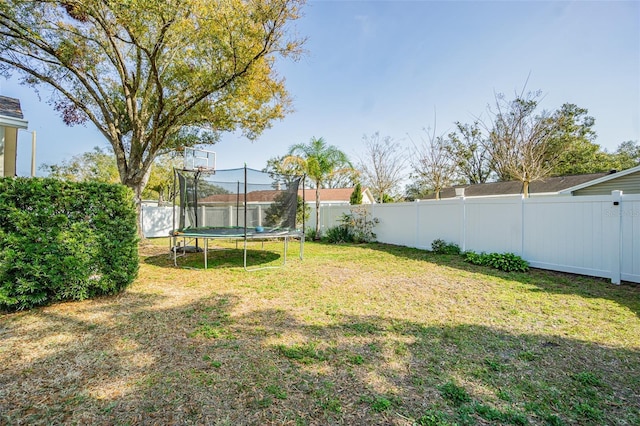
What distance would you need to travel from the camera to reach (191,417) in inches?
62.2

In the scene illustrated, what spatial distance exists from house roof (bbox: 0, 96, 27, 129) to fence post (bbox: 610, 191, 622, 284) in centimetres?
978

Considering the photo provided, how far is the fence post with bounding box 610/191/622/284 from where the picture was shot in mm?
4203

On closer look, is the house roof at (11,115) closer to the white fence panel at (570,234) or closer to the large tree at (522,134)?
the white fence panel at (570,234)

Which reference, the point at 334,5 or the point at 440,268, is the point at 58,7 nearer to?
the point at 334,5

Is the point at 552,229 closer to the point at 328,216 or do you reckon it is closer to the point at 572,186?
the point at 328,216

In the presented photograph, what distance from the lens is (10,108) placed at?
5395 millimetres

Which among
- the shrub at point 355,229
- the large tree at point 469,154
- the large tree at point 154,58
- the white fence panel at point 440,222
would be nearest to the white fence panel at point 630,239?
the white fence panel at point 440,222

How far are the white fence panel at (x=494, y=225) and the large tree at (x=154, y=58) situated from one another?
5791 millimetres

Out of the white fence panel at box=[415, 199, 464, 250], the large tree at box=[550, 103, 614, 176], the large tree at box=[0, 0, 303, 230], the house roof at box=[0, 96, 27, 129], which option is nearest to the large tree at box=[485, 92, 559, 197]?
the white fence panel at box=[415, 199, 464, 250]

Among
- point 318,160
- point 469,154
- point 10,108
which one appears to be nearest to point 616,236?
point 318,160

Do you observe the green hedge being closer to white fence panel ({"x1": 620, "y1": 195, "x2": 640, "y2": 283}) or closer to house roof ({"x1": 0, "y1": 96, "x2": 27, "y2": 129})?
house roof ({"x1": 0, "y1": 96, "x2": 27, "y2": 129})

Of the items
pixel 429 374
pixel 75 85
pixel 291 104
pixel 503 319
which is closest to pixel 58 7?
pixel 75 85

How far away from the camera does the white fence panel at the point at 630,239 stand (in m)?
4.06

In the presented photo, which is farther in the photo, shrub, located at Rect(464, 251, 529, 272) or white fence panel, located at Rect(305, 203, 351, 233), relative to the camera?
white fence panel, located at Rect(305, 203, 351, 233)
